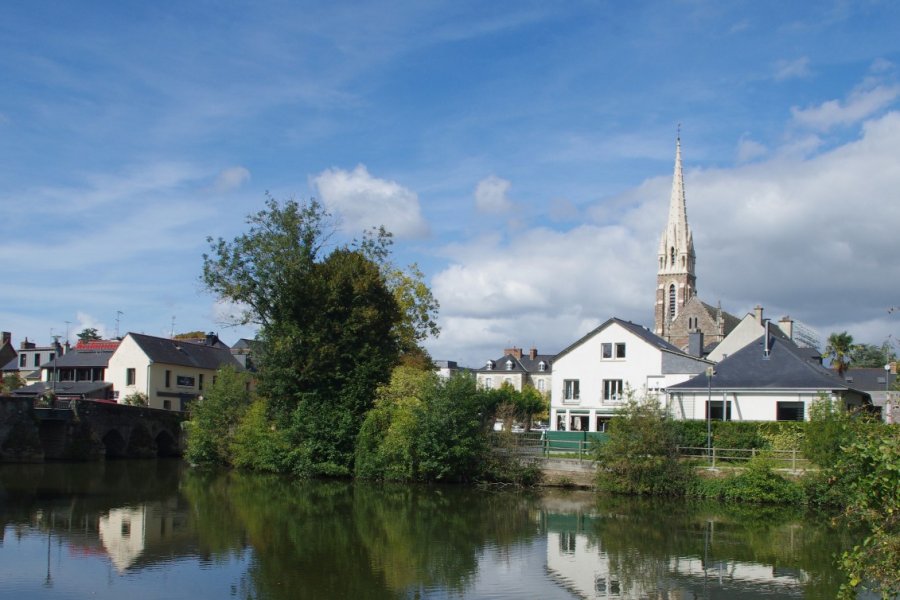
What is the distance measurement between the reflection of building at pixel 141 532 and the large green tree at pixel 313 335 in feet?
40.8

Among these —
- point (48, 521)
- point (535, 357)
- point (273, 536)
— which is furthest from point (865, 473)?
point (535, 357)

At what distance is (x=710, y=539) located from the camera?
25.6 meters

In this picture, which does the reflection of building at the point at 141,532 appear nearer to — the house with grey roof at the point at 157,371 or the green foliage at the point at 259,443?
the green foliage at the point at 259,443

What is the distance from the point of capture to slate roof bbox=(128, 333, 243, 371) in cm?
6512

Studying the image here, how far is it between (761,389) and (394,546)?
958 inches

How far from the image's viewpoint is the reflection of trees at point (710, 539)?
68.2 ft

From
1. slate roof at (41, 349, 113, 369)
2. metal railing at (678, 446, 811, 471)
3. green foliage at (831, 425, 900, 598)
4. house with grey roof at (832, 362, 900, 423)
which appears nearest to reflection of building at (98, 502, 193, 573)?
green foliage at (831, 425, 900, 598)

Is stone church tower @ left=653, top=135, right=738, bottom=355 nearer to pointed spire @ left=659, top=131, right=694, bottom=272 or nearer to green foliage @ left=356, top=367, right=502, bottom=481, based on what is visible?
pointed spire @ left=659, top=131, right=694, bottom=272

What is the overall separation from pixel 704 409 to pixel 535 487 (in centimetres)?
1035

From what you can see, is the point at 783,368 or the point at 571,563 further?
the point at 783,368

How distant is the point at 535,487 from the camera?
39844 millimetres

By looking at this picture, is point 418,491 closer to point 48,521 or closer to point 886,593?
point 48,521

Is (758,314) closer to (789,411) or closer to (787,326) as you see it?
(787,326)

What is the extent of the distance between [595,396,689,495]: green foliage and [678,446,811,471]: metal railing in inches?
56.1
